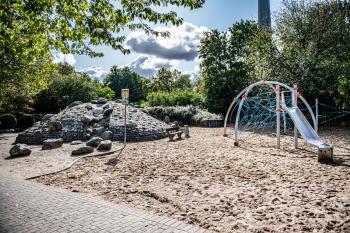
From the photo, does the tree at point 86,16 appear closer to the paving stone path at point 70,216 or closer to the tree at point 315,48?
the paving stone path at point 70,216

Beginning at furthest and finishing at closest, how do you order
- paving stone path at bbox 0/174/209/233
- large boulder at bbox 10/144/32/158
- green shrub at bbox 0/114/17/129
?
green shrub at bbox 0/114/17/129 < large boulder at bbox 10/144/32/158 < paving stone path at bbox 0/174/209/233

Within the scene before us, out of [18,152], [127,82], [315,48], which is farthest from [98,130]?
[127,82]

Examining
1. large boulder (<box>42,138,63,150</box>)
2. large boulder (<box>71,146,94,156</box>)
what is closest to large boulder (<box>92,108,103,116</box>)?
large boulder (<box>42,138,63,150</box>)

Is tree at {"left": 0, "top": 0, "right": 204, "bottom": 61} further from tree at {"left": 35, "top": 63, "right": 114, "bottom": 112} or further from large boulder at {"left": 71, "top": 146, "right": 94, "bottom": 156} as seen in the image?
tree at {"left": 35, "top": 63, "right": 114, "bottom": 112}

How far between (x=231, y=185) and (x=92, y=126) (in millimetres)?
11481

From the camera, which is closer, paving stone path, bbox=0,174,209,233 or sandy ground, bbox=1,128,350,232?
paving stone path, bbox=0,174,209,233

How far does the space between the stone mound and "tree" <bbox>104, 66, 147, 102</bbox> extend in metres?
48.9

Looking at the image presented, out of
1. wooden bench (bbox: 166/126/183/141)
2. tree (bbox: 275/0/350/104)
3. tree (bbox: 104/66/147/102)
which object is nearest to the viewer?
wooden bench (bbox: 166/126/183/141)

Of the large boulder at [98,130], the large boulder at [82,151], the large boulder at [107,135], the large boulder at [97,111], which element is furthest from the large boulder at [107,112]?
the large boulder at [82,151]

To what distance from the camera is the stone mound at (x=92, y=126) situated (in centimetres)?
1550

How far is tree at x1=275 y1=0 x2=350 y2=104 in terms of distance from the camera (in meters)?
19.5

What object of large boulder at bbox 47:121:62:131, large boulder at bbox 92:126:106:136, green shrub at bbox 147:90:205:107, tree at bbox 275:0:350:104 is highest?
tree at bbox 275:0:350:104

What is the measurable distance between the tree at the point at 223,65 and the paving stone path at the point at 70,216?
20.9 m

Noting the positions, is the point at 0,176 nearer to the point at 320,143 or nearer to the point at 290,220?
the point at 290,220
